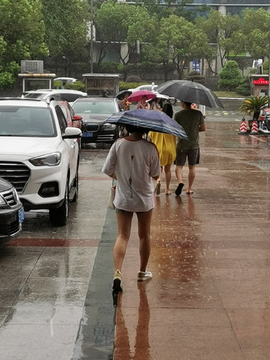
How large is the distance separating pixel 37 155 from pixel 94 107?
15.9 m

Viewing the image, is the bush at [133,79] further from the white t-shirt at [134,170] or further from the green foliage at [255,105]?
the white t-shirt at [134,170]

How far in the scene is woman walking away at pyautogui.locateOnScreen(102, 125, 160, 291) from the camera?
25.3ft

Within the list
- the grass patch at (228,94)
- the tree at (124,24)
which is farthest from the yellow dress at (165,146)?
the tree at (124,24)

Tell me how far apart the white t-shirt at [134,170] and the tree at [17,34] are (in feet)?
144

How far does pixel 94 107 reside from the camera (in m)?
26.6

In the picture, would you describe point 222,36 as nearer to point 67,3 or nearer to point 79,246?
point 67,3

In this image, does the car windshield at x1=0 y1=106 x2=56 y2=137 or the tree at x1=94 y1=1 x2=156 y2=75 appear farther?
the tree at x1=94 y1=1 x2=156 y2=75

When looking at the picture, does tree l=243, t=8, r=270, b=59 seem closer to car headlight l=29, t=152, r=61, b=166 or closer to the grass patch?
the grass patch

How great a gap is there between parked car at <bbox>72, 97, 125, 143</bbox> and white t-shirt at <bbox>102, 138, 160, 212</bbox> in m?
15.7

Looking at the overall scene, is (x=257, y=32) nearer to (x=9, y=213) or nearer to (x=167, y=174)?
(x=167, y=174)

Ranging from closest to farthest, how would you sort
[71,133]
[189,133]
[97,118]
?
[71,133]
[189,133]
[97,118]

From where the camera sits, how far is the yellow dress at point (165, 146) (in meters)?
13.2

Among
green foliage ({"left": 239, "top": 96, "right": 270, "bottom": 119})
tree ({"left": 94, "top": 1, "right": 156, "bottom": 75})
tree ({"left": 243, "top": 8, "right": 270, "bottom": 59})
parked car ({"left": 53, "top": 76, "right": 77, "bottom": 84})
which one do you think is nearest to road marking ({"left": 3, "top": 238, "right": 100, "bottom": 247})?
green foliage ({"left": 239, "top": 96, "right": 270, "bottom": 119})

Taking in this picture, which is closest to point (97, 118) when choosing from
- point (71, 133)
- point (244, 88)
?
point (71, 133)
